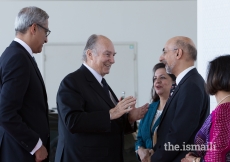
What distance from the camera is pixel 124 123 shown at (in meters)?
3.71

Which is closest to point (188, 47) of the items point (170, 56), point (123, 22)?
point (170, 56)

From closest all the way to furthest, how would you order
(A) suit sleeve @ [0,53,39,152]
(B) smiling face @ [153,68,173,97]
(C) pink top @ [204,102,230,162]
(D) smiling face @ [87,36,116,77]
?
(C) pink top @ [204,102,230,162]
(A) suit sleeve @ [0,53,39,152]
(D) smiling face @ [87,36,116,77]
(B) smiling face @ [153,68,173,97]

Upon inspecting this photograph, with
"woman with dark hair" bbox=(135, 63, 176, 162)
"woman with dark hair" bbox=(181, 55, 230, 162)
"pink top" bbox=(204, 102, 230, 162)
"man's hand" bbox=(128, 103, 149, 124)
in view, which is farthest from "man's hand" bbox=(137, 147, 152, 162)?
"pink top" bbox=(204, 102, 230, 162)

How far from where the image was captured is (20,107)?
3.11 meters

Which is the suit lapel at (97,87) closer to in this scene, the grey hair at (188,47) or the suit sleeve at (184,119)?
the suit sleeve at (184,119)

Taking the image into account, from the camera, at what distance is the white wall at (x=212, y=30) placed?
386cm

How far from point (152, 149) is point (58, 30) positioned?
19.8 feet

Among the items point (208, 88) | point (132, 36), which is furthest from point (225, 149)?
point (132, 36)

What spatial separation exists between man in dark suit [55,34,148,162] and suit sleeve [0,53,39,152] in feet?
1.23

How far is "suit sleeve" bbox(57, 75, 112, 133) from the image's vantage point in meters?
3.37

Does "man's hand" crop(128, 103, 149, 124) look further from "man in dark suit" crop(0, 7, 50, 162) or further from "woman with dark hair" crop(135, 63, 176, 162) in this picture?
"man in dark suit" crop(0, 7, 50, 162)

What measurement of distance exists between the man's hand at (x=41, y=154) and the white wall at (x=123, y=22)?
21.0 feet

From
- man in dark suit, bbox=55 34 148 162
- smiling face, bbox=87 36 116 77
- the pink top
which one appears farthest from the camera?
smiling face, bbox=87 36 116 77

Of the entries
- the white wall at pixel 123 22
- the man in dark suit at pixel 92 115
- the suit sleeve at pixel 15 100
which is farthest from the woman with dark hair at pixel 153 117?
the white wall at pixel 123 22
